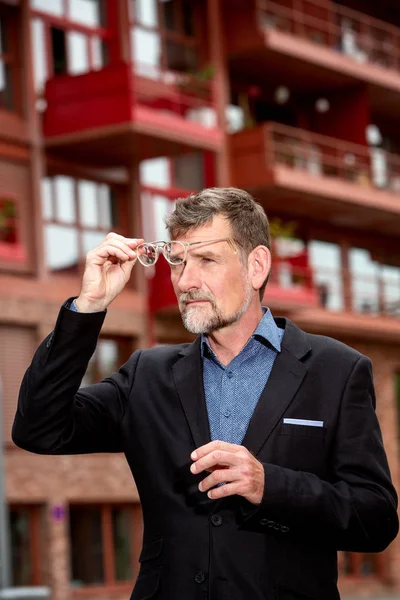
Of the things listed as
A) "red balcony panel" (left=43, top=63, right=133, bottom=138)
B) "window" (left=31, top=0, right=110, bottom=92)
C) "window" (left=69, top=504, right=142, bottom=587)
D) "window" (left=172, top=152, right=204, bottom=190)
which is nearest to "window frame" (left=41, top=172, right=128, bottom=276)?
"red balcony panel" (left=43, top=63, right=133, bottom=138)

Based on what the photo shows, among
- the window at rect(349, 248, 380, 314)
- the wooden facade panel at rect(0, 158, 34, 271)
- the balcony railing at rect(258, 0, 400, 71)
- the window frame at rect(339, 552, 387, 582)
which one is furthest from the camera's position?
the window at rect(349, 248, 380, 314)

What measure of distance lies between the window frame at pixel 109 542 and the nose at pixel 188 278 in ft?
78.5

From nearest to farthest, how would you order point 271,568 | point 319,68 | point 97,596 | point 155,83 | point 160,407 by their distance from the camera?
point 271,568 → point 160,407 → point 97,596 → point 155,83 → point 319,68

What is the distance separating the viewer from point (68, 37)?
3025cm

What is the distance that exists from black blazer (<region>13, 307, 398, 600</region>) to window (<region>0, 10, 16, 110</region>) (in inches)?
967

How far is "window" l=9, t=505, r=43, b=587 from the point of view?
27.5 m

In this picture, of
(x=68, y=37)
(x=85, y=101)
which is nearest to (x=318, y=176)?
(x=68, y=37)

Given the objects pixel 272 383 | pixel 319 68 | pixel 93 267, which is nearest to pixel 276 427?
pixel 272 383

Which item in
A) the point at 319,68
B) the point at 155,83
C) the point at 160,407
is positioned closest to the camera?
the point at 160,407

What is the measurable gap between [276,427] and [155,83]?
2709 centimetres

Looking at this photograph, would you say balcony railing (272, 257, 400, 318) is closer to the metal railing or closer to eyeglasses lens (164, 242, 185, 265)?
the metal railing

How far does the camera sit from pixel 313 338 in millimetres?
4984

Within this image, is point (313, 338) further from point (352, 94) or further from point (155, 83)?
point (352, 94)

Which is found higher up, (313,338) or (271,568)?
(313,338)
